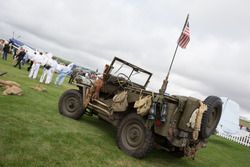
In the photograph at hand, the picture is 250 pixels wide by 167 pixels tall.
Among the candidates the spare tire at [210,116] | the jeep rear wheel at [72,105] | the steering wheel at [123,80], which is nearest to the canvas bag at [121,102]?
the steering wheel at [123,80]

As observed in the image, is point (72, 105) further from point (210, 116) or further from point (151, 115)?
point (210, 116)

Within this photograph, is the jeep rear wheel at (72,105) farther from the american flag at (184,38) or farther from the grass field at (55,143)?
the american flag at (184,38)

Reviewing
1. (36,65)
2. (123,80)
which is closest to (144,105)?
(123,80)

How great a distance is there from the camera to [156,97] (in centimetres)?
608

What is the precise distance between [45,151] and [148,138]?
230 cm

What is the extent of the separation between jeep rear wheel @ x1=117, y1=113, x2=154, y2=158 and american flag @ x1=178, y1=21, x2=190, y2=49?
113 inches

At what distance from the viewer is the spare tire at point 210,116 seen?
6.18 meters

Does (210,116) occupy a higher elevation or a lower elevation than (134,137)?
higher

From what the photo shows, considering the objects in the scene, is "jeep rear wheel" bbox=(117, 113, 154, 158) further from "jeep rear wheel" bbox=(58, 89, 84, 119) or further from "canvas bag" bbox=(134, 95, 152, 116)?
"jeep rear wheel" bbox=(58, 89, 84, 119)

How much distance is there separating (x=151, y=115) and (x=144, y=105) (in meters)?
0.33

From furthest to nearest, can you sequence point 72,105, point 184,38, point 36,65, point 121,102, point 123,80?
1. point 36,65
2. point 72,105
3. point 184,38
4. point 123,80
5. point 121,102

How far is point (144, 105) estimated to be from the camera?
6188mm

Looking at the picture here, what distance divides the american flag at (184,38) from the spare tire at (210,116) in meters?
2.17

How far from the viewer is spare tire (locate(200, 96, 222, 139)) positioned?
618cm
